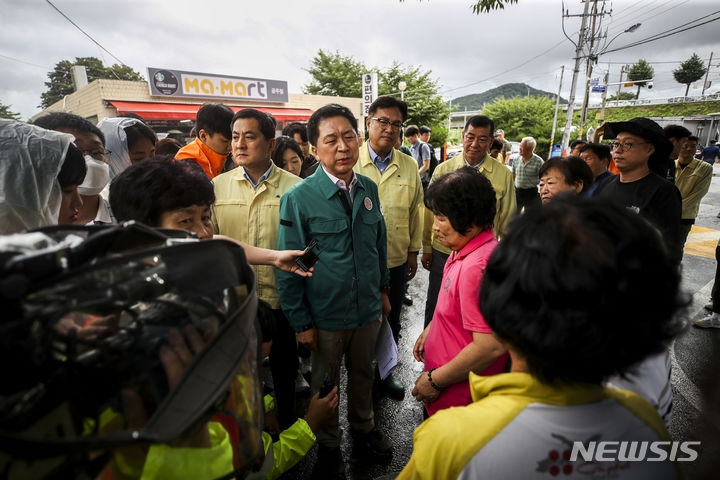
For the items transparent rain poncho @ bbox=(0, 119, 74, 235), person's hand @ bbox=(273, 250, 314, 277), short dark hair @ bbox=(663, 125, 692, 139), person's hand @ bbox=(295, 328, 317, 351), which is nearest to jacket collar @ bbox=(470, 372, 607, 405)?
person's hand @ bbox=(273, 250, 314, 277)

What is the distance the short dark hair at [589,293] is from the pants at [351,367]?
1.55 meters

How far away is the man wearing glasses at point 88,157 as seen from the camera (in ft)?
6.58

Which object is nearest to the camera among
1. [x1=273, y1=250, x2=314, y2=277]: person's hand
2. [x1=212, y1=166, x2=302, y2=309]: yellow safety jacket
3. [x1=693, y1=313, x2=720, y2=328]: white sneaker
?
[x1=273, y1=250, x2=314, y2=277]: person's hand

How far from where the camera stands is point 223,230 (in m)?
2.42

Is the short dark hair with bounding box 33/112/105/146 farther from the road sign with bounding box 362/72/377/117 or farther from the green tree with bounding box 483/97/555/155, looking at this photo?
the green tree with bounding box 483/97/555/155

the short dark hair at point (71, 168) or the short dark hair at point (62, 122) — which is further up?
the short dark hair at point (62, 122)

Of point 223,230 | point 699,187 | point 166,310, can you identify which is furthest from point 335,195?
point 699,187

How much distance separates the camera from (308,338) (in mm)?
2021

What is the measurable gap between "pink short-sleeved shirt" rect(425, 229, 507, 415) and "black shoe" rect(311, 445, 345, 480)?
2.65 feet

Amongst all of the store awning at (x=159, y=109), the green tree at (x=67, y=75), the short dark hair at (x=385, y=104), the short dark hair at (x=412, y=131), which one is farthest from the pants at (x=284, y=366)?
the green tree at (x=67, y=75)

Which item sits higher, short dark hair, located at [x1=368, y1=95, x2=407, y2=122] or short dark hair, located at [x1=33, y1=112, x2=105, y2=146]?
short dark hair, located at [x1=368, y1=95, x2=407, y2=122]

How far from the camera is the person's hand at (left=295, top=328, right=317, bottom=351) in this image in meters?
2.01

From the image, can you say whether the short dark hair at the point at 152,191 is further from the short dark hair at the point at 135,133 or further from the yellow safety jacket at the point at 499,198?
the yellow safety jacket at the point at 499,198

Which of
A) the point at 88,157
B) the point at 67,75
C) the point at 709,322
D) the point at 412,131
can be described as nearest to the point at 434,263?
the point at 88,157
